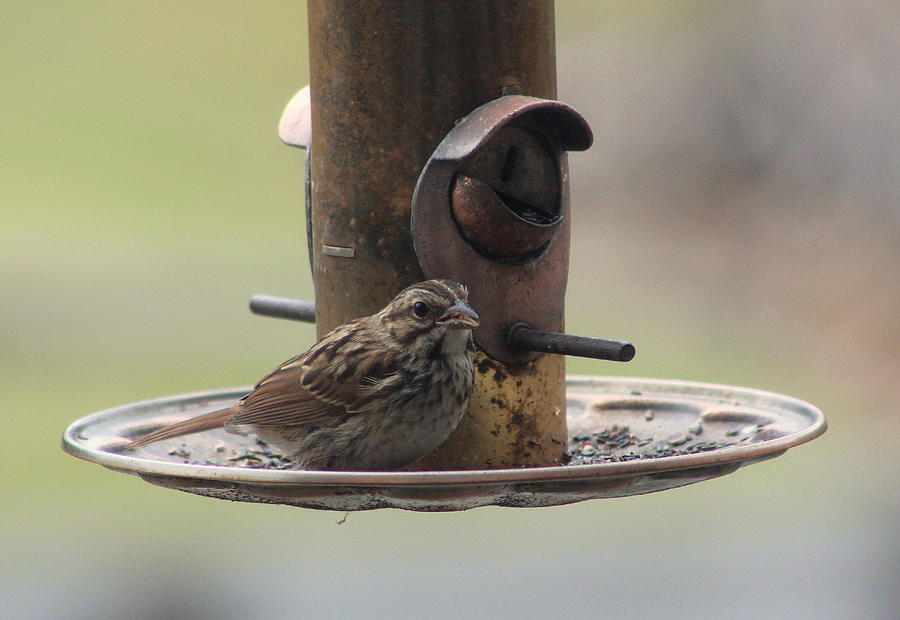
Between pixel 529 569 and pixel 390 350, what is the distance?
8.90m

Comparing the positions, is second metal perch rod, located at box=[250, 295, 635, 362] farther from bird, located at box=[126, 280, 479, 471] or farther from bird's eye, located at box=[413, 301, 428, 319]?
bird's eye, located at box=[413, 301, 428, 319]

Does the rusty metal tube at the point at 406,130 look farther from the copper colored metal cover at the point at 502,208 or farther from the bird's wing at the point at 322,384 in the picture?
the bird's wing at the point at 322,384

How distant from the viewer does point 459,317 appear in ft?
13.2

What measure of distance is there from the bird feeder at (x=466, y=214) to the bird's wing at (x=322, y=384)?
0.23 metres

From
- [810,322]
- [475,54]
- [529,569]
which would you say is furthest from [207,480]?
[810,322]

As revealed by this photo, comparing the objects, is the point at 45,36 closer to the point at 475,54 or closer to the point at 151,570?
→ the point at 151,570

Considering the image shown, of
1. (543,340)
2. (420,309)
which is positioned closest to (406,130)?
(420,309)

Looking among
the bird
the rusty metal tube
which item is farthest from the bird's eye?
the rusty metal tube

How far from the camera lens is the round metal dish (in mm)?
3449

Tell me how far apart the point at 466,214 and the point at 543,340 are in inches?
16.2

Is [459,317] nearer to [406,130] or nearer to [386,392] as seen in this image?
[386,392]

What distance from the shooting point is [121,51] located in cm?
2319

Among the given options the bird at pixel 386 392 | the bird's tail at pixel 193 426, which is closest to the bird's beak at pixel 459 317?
the bird at pixel 386 392

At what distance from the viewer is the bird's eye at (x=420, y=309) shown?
13.4 ft
